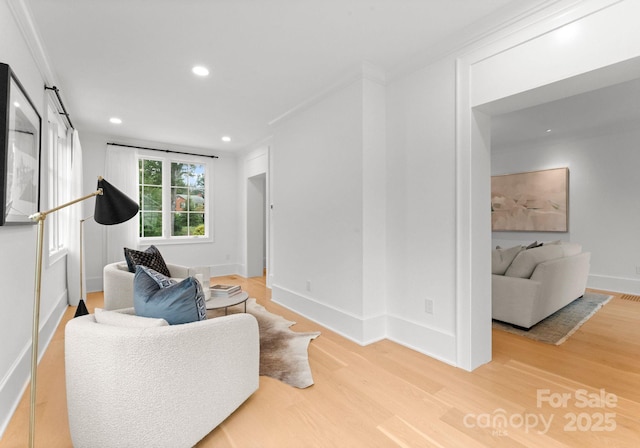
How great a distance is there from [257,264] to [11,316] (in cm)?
438

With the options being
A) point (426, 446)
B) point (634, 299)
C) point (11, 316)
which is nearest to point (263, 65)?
point (11, 316)

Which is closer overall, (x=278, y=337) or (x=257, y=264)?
(x=278, y=337)

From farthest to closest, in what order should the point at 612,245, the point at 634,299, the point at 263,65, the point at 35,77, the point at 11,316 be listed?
the point at 612,245 < the point at 634,299 < the point at 263,65 < the point at 35,77 < the point at 11,316

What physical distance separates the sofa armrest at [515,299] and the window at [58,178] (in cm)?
479

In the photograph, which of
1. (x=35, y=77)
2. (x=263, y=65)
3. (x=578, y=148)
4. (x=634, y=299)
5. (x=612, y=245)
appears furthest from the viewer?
(x=578, y=148)

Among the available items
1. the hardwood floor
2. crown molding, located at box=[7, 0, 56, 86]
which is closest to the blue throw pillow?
the hardwood floor

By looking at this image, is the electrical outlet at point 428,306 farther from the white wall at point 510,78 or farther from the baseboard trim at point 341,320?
the baseboard trim at point 341,320

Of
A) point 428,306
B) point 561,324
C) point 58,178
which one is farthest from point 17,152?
point 561,324

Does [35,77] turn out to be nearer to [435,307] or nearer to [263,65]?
[263,65]

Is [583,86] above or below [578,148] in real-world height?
below

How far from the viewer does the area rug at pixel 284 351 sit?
2299mm

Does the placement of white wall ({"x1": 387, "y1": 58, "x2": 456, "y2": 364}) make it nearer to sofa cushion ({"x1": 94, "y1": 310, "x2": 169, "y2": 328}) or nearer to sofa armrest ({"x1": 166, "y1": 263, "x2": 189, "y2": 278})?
sofa cushion ({"x1": 94, "y1": 310, "x2": 169, "y2": 328})

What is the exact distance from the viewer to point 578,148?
17.0 ft

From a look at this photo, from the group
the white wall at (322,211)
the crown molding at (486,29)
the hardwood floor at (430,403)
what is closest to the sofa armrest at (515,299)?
the hardwood floor at (430,403)
